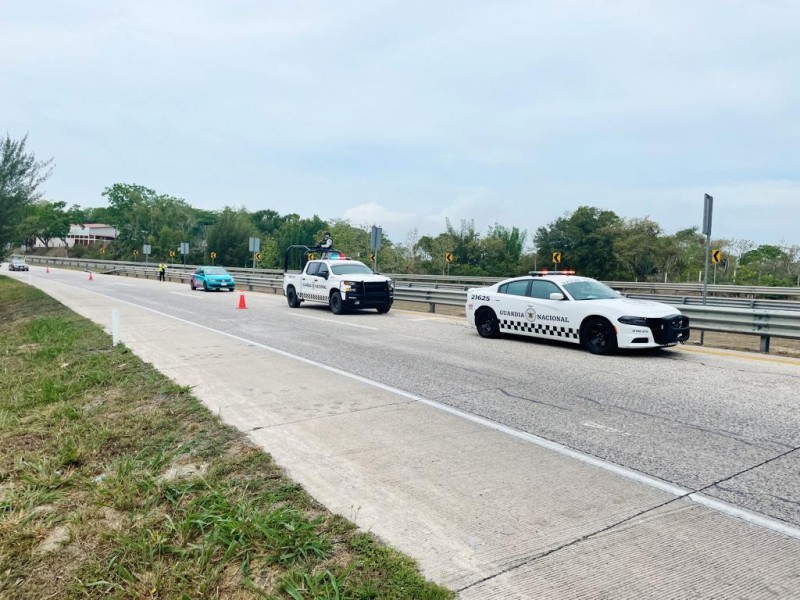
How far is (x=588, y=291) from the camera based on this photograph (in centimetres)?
1090

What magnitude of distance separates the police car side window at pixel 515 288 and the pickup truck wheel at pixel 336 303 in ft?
21.4

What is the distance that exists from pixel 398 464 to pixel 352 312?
14113 mm

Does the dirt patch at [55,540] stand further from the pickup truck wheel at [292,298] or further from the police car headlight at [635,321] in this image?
the pickup truck wheel at [292,298]

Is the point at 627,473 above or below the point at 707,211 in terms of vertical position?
below

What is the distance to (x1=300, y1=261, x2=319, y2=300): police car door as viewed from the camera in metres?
19.1

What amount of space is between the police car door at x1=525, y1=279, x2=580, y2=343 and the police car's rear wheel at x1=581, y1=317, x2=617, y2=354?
0.18 metres

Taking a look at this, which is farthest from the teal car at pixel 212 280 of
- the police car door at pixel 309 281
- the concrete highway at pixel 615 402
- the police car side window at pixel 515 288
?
the police car side window at pixel 515 288

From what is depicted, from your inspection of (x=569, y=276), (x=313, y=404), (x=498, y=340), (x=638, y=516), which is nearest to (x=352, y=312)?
(x=498, y=340)

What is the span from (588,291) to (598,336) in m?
1.08

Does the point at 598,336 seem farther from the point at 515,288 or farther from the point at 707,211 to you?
the point at 707,211

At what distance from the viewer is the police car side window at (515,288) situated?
38.6 feet

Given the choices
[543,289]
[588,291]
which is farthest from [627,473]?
[543,289]

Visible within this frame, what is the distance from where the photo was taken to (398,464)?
14.9ft

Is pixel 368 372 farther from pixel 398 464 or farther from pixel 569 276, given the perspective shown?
pixel 569 276
